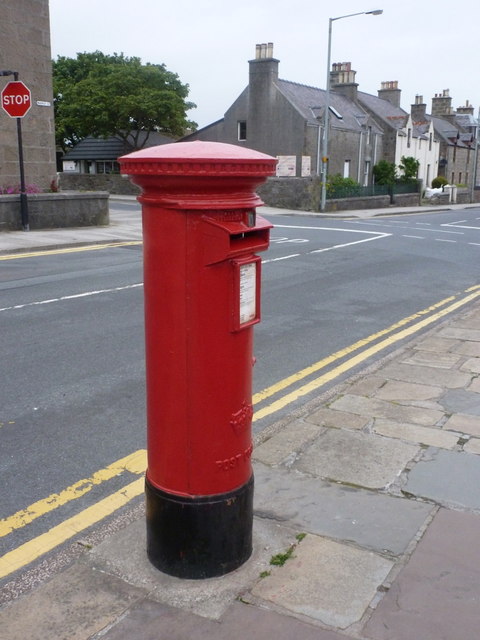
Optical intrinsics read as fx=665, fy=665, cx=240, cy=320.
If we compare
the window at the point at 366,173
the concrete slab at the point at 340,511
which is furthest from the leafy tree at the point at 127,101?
the concrete slab at the point at 340,511

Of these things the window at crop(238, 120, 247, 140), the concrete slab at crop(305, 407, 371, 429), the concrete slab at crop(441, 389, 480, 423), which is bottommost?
the concrete slab at crop(441, 389, 480, 423)

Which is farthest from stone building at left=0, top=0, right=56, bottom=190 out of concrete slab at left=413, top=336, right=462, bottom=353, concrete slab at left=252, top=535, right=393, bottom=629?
concrete slab at left=252, top=535, right=393, bottom=629

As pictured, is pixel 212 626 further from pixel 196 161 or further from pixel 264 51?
pixel 264 51

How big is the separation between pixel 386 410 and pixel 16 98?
15182 mm

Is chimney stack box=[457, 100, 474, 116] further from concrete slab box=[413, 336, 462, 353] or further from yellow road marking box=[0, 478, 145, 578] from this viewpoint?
yellow road marking box=[0, 478, 145, 578]

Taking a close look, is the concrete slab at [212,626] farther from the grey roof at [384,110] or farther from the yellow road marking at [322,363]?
the grey roof at [384,110]

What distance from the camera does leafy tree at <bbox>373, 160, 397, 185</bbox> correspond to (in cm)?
4828

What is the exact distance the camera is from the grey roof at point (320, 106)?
1702 inches

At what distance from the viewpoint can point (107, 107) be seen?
1770 inches

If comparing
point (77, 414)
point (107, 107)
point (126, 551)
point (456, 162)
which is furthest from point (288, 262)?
point (456, 162)

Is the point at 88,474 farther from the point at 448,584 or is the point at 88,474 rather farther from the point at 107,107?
the point at 107,107

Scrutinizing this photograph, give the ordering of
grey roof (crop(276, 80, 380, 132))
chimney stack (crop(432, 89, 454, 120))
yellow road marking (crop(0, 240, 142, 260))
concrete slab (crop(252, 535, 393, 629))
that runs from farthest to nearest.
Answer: chimney stack (crop(432, 89, 454, 120)) → grey roof (crop(276, 80, 380, 132)) → yellow road marking (crop(0, 240, 142, 260)) → concrete slab (crop(252, 535, 393, 629))

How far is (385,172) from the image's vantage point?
4844cm

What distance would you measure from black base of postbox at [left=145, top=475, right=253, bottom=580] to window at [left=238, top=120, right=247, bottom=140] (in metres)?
44.2
